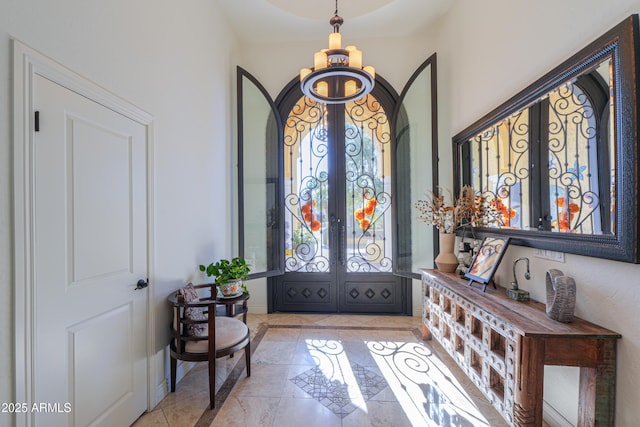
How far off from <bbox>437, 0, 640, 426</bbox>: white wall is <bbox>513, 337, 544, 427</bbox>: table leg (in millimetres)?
346

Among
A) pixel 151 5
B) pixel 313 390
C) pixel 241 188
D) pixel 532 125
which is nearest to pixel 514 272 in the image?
pixel 532 125

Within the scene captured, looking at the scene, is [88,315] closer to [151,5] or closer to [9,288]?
[9,288]

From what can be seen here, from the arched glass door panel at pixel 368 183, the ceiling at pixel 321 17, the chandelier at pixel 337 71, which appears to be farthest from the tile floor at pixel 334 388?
the ceiling at pixel 321 17

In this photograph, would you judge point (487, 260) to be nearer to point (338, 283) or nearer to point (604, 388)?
point (604, 388)

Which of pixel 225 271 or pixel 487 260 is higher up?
pixel 487 260

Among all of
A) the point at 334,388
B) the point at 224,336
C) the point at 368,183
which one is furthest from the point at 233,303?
the point at 368,183

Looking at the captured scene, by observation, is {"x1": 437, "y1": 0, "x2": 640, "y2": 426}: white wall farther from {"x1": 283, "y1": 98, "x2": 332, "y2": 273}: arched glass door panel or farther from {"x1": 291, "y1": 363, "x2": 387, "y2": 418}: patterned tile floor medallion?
{"x1": 283, "y1": 98, "x2": 332, "y2": 273}: arched glass door panel

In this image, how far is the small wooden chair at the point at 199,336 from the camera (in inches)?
77.0

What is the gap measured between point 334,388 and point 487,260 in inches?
63.4

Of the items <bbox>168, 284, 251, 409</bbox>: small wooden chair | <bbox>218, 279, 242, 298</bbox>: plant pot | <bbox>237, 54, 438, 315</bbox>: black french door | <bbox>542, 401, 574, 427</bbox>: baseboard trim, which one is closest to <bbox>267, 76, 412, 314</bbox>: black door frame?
<bbox>237, 54, 438, 315</bbox>: black french door

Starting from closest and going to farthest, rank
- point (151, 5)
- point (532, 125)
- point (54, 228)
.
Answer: point (54, 228) → point (532, 125) → point (151, 5)

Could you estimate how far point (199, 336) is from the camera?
6.60 feet

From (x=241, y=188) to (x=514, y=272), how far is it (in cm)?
296

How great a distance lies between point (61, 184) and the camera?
4.51ft
